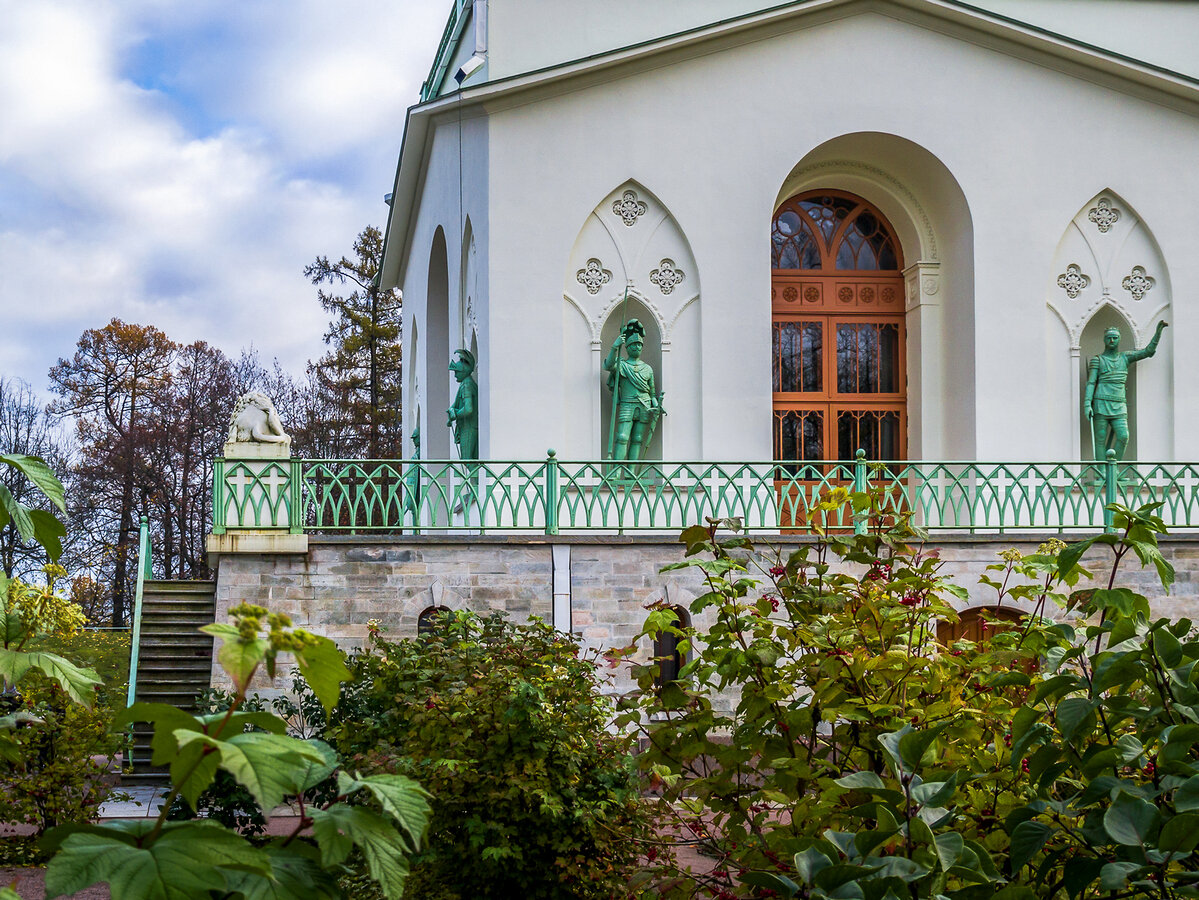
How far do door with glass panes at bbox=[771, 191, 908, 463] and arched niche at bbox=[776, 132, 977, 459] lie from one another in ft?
0.87

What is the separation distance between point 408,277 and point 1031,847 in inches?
1073

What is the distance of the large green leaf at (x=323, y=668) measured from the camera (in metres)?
2.18

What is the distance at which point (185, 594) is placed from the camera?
1797cm

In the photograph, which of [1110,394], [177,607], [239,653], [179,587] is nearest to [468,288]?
[179,587]

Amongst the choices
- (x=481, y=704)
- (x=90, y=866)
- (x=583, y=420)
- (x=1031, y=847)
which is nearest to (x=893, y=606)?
(x=1031, y=847)

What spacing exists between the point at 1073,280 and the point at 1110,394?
6.12 feet

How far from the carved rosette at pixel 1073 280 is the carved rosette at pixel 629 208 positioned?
253 inches

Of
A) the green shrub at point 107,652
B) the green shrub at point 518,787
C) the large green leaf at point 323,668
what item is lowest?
the green shrub at point 107,652

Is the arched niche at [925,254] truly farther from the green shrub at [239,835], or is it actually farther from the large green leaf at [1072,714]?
the green shrub at [239,835]

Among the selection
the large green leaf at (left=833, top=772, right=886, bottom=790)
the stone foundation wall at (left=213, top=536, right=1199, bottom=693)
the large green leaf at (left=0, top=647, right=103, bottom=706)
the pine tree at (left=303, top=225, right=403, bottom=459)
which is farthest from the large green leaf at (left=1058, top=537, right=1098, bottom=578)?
the pine tree at (left=303, top=225, right=403, bottom=459)

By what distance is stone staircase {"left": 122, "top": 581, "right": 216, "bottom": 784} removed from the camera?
14828mm

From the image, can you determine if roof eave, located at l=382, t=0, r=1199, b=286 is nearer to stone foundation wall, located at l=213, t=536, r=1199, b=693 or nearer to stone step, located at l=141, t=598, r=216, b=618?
stone foundation wall, located at l=213, t=536, r=1199, b=693

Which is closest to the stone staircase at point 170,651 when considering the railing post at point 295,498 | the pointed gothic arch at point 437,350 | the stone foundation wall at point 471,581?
the stone foundation wall at point 471,581

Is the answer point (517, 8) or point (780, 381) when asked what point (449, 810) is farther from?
point (517, 8)
